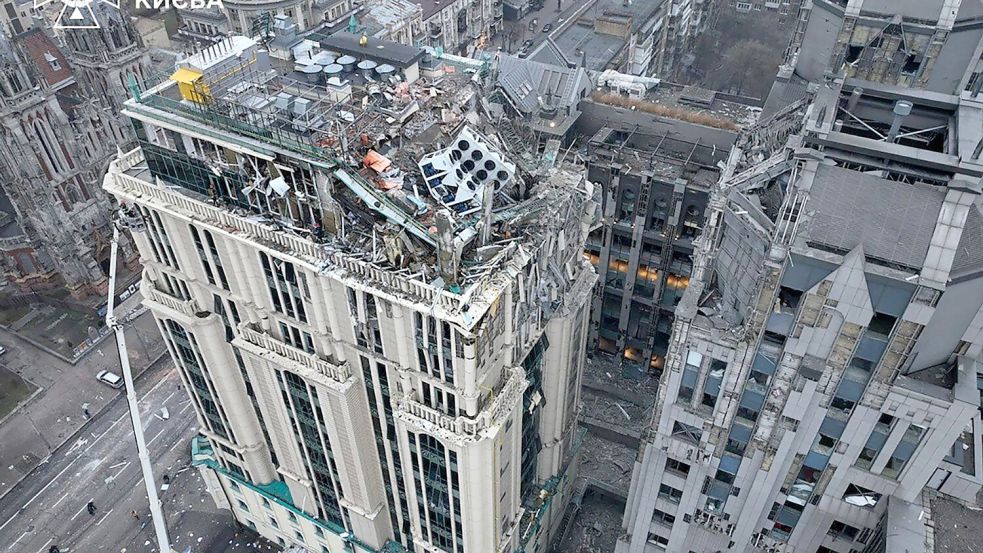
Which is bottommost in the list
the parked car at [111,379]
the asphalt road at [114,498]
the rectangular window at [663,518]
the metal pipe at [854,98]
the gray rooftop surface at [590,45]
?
the asphalt road at [114,498]

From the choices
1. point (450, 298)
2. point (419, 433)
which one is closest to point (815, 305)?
point (450, 298)

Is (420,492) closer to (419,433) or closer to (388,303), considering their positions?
(419,433)

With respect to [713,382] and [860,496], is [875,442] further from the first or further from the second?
[713,382]

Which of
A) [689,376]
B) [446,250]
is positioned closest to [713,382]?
[689,376]

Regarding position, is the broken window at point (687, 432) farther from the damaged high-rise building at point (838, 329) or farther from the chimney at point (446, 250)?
the chimney at point (446, 250)

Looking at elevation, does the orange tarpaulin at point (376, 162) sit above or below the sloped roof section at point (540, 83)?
above

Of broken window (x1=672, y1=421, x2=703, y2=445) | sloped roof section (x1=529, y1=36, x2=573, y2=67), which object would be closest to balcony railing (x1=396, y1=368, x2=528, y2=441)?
broken window (x1=672, y1=421, x2=703, y2=445)

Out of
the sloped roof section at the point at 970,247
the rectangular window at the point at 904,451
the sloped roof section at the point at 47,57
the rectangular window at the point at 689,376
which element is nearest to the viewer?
the sloped roof section at the point at 970,247

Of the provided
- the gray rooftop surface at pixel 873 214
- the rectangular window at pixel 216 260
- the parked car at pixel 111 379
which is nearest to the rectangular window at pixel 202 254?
the rectangular window at pixel 216 260
